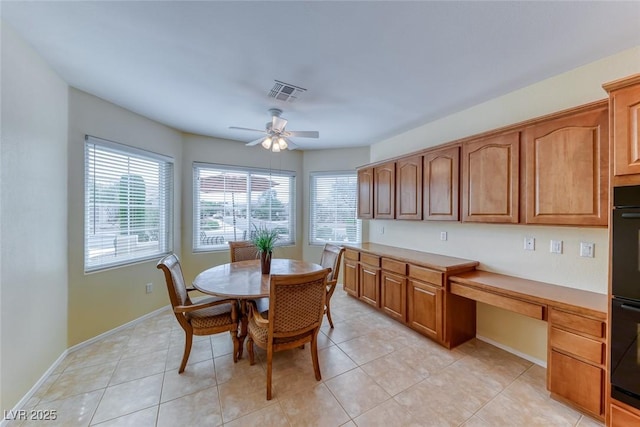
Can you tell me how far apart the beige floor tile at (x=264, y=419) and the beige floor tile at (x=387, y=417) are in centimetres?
51

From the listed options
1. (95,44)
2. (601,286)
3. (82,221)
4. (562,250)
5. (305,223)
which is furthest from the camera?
(305,223)

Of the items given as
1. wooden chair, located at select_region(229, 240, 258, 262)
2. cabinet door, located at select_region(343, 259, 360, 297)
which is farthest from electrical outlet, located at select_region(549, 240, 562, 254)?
wooden chair, located at select_region(229, 240, 258, 262)

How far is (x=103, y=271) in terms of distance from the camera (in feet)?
9.17

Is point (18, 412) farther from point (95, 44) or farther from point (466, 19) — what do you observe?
point (466, 19)

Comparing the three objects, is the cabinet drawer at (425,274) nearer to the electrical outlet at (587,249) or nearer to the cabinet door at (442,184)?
the cabinet door at (442,184)

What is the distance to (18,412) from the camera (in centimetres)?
174

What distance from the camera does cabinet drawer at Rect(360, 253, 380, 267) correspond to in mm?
3432

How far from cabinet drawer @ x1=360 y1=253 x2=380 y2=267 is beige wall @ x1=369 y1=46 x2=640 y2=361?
2.27 feet

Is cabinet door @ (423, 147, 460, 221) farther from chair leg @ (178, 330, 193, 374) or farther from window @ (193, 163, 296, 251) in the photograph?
chair leg @ (178, 330, 193, 374)

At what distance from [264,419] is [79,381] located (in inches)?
66.4

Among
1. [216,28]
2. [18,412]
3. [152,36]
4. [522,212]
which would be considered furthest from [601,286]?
[18,412]

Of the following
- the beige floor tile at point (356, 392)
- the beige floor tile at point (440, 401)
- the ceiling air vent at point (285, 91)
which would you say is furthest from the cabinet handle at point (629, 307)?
the ceiling air vent at point (285, 91)

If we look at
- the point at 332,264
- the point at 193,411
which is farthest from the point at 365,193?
the point at 193,411

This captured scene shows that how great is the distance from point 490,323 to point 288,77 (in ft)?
10.8
